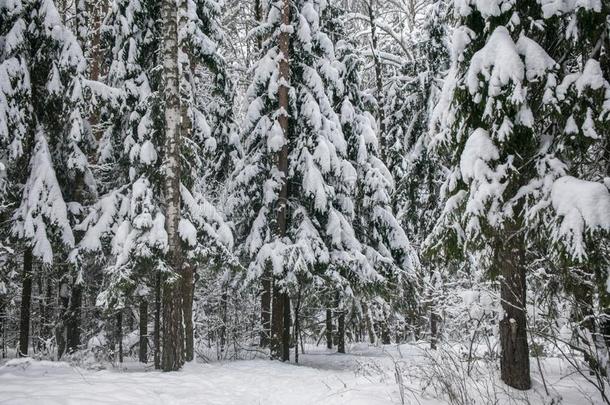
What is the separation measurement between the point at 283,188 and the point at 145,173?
381 centimetres

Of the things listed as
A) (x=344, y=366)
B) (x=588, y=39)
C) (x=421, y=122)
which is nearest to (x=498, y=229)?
(x=588, y=39)

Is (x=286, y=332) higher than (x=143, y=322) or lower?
lower

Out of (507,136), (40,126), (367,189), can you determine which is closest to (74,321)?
(40,126)

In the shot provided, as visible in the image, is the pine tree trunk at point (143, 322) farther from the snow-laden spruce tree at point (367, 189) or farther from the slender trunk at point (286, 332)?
the snow-laden spruce tree at point (367, 189)

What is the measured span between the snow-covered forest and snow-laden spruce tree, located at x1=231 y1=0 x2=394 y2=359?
70mm

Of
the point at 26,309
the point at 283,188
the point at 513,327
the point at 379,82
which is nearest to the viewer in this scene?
the point at 513,327

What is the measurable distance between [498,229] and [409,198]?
12.5 meters

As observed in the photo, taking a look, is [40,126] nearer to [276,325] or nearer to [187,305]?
[187,305]

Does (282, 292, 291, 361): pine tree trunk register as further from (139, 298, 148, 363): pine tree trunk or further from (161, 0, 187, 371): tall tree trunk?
(139, 298, 148, 363): pine tree trunk

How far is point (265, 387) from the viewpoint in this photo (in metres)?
8.07

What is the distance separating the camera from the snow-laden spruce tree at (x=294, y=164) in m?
12.3

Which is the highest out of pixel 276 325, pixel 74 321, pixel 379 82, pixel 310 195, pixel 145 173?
pixel 379 82

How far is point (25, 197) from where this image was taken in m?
11.5

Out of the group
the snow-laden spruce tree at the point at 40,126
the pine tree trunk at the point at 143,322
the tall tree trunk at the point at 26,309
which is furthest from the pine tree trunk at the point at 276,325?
the tall tree trunk at the point at 26,309
